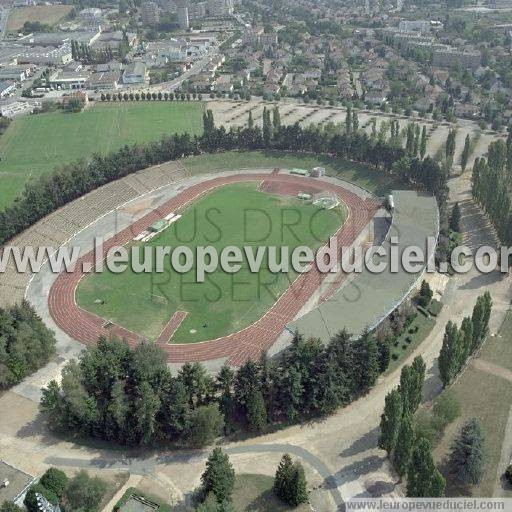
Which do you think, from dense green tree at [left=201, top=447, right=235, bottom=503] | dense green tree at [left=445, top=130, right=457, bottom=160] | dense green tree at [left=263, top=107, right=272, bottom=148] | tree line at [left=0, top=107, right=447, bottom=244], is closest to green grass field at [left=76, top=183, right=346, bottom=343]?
tree line at [left=0, top=107, right=447, bottom=244]

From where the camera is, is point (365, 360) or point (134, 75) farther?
point (134, 75)

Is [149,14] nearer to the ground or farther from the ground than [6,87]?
farther from the ground

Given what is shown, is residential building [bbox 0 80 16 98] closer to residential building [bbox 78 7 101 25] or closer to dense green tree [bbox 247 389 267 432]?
residential building [bbox 78 7 101 25]

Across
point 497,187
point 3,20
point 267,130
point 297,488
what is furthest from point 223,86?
point 3,20

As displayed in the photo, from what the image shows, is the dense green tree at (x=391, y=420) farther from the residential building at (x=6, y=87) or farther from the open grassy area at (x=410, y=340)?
the residential building at (x=6, y=87)

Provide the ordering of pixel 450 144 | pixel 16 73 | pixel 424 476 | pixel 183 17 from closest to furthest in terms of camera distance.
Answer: pixel 424 476 → pixel 450 144 → pixel 16 73 → pixel 183 17

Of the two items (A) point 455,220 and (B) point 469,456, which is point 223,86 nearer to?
(A) point 455,220

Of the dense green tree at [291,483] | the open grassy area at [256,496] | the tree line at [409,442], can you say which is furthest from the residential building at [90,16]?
the dense green tree at [291,483]
